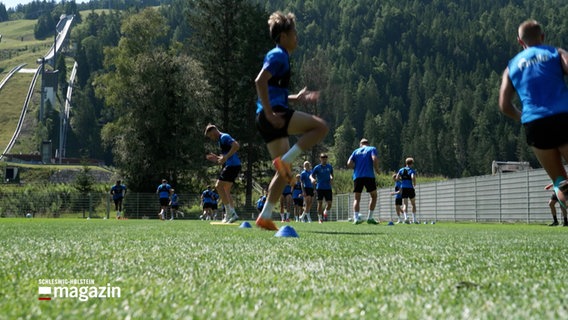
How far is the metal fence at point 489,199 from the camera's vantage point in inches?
1044

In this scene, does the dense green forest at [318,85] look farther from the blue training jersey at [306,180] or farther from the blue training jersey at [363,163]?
the blue training jersey at [306,180]

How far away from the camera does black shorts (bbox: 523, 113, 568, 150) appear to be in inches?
207

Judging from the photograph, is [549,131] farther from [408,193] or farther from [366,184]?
[408,193]

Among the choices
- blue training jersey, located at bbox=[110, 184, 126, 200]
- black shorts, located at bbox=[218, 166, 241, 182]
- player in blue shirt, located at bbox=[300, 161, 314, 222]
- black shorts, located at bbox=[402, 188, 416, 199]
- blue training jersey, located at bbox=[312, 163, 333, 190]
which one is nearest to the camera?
black shorts, located at bbox=[218, 166, 241, 182]

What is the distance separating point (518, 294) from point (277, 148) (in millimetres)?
4750

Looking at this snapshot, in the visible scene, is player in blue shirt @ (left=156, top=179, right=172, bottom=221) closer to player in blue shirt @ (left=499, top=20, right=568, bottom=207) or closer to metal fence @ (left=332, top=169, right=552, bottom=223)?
metal fence @ (left=332, top=169, right=552, bottom=223)

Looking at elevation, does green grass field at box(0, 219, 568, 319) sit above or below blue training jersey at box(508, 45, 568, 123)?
below

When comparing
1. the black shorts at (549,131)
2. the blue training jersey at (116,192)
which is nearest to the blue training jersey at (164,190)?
the blue training jersey at (116,192)

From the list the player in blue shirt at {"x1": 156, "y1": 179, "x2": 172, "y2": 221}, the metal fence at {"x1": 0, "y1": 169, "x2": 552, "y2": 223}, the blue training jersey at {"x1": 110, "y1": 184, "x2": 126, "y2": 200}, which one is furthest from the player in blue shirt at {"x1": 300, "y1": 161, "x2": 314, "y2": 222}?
the blue training jersey at {"x1": 110, "y1": 184, "x2": 126, "y2": 200}

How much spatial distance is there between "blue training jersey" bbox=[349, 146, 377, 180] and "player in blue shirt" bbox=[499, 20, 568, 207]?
10.7 metres

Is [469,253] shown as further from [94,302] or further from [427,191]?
[427,191]

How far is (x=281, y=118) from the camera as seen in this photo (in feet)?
22.7

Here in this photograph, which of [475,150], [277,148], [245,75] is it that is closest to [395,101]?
Result: [475,150]

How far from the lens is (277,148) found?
726cm
